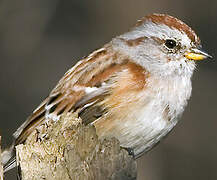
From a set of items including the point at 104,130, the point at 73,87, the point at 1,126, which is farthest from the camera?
the point at 1,126

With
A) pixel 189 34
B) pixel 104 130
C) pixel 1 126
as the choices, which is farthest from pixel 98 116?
pixel 1 126

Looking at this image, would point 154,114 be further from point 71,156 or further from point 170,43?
point 71,156

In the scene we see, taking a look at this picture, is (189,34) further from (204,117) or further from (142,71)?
(204,117)

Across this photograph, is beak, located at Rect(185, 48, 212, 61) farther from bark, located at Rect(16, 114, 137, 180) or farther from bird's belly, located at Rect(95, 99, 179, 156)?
bark, located at Rect(16, 114, 137, 180)

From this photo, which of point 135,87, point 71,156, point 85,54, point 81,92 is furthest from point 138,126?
point 85,54

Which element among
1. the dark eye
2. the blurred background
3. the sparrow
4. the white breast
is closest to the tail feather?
the sparrow

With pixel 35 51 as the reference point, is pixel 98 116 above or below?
below

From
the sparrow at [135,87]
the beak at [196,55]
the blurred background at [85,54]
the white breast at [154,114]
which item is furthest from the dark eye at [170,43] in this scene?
the blurred background at [85,54]
